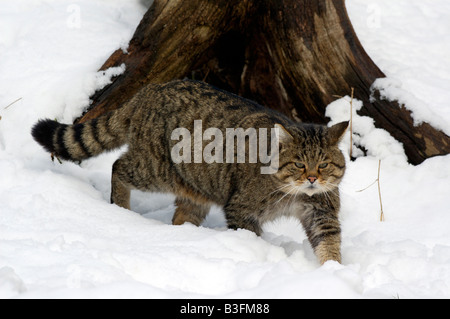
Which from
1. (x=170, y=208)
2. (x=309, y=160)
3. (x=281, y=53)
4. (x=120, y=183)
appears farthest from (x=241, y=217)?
(x=281, y=53)

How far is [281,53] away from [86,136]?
77.7 inches

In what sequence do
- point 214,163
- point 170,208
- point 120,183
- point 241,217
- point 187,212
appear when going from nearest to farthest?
point 241,217, point 214,163, point 120,183, point 187,212, point 170,208

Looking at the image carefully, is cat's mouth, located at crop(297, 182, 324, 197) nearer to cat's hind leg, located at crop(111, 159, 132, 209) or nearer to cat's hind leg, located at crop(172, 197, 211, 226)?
cat's hind leg, located at crop(172, 197, 211, 226)

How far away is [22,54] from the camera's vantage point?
5824mm

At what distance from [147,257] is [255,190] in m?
1.11

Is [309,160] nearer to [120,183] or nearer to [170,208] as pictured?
[120,183]

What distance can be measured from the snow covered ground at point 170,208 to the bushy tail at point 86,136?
0.77 ft

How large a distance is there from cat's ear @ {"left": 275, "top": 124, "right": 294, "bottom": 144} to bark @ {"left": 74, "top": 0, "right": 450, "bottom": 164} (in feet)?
5.04

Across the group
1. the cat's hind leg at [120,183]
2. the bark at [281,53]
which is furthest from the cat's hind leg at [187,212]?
the bark at [281,53]

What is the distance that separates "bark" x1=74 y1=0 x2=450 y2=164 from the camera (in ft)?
16.8

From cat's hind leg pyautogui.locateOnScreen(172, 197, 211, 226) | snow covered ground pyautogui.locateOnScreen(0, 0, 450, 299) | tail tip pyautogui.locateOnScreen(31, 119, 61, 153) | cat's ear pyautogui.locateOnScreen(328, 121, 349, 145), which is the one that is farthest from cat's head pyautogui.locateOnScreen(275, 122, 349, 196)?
tail tip pyautogui.locateOnScreen(31, 119, 61, 153)

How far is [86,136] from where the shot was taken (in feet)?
15.5

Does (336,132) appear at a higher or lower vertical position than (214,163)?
higher

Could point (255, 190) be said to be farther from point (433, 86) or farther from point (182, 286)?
point (433, 86)
